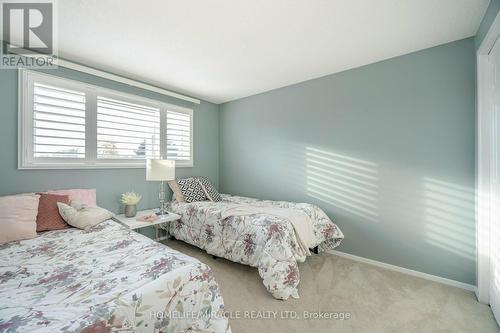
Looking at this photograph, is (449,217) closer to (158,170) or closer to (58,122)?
(158,170)

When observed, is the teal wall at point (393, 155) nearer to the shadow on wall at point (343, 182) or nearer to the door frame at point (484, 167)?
the shadow on wall at point (343, 182)

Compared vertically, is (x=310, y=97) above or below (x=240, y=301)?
above

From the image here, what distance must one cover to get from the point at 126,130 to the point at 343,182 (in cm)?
301

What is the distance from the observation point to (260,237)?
6.73ft

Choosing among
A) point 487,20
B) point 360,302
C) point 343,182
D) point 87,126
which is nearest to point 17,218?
point 87,126

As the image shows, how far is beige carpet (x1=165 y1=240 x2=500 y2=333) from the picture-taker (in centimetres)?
152

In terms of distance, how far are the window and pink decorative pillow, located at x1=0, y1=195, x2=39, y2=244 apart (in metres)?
0.53

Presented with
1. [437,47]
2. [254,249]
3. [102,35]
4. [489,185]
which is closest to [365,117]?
[437,47]

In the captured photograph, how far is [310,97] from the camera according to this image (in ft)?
9.89

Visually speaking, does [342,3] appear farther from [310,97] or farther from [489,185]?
[489,185]

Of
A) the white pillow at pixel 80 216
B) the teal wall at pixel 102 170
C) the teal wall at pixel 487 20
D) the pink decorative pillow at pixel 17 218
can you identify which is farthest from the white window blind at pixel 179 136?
the teal wall at pixel 487 20

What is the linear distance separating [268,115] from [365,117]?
146cm

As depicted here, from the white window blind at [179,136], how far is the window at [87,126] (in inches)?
0.6

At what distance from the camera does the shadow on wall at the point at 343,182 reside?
2506 millimetres
